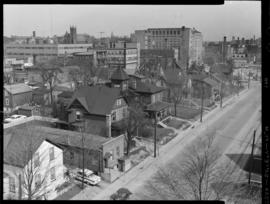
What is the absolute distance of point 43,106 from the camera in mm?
10484

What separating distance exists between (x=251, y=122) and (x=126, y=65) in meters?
12.3

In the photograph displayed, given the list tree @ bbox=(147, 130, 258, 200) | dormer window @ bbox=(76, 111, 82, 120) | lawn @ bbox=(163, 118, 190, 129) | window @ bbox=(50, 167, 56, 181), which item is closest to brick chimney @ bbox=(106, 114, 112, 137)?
dormer window @ bbox=(76, 111, 82, 120)

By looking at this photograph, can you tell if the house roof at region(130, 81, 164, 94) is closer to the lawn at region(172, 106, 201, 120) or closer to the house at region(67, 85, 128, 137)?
the lawn at region(172, 106, 201, 120)

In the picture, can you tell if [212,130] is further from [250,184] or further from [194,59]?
[194,59]

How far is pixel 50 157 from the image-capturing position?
481cm

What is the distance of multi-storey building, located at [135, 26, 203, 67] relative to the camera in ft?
75.6

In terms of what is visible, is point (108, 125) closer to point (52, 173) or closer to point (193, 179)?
point (193, 179)

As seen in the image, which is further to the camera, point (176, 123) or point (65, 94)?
point (65, 94)

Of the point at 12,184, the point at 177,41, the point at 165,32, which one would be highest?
the point at 165,32

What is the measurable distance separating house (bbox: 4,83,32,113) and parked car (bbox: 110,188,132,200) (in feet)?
19.2

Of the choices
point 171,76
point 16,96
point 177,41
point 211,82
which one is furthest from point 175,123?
point 177,41

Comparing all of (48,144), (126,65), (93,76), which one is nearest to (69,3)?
(48,144)

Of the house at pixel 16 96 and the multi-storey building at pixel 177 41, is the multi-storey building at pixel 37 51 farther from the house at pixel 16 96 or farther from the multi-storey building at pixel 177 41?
the house at pixel 16 96

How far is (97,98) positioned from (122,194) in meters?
3.82
